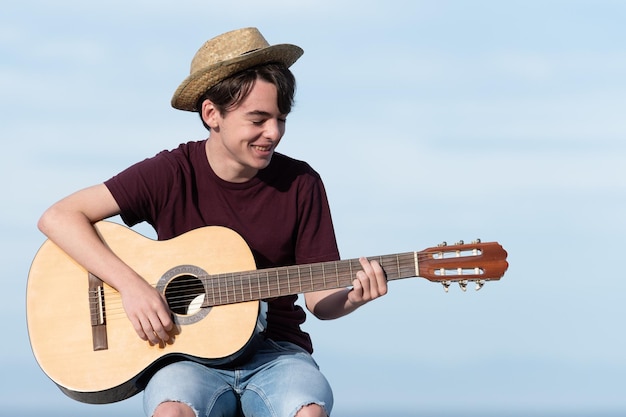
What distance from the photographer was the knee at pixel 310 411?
11.2 ft

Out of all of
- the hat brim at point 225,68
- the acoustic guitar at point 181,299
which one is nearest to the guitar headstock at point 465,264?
the acoustic guitar at point 181,299

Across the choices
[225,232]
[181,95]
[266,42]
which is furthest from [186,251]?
[266,42]

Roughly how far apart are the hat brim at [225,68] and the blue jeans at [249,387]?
1093mm

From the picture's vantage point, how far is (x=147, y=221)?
13.2ft

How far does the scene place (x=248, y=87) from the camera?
149 inches

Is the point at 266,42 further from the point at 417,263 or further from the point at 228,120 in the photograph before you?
the point at 417,263

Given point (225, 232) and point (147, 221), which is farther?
point (147, 221)

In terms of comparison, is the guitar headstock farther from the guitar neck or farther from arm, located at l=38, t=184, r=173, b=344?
arm, located at l=38, t=184, r=173, b=344

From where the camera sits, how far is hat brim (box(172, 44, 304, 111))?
3799 millimetres

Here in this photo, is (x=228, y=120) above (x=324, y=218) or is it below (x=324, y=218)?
above

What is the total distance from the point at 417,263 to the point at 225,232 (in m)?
0.75

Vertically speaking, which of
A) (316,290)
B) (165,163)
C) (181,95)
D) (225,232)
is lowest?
(316,290)

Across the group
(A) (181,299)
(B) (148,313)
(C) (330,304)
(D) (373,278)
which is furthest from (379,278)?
(B) (148,313)

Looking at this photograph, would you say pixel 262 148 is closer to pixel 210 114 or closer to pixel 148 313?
pixel 210 114
